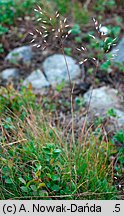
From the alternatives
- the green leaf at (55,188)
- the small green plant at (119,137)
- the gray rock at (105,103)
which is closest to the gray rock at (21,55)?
the gray rock at (105,103)

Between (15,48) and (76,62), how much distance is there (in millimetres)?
679

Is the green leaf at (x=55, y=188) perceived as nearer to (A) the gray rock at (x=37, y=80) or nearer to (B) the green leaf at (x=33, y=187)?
(B) the green leaf at (x=33, y=187)

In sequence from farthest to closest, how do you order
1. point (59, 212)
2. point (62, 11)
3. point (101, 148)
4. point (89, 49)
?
point (62, 11), point (89, 49), point (101, 148), point (59, 212)

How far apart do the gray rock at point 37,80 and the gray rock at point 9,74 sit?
0.14 meters

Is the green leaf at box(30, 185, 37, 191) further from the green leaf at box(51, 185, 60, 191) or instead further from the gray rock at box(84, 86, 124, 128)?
the gray rock at box(84, 86, 124, 128)

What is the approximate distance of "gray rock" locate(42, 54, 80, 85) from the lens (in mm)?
4086

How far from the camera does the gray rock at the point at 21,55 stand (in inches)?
171

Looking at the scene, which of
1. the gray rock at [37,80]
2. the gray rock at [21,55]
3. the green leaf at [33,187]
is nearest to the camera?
the green leaf at [33,187]

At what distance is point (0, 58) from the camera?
14.6 ft

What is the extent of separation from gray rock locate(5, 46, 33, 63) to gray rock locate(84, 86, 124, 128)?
84cm

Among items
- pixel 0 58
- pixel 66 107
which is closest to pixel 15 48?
pixel 0 58

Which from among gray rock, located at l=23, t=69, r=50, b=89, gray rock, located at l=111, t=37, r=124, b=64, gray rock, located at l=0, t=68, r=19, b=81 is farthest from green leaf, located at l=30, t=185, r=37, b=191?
gray rock, located at l=111, t=37, r=124, b=64

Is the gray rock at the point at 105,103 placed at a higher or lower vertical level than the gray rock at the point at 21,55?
lower

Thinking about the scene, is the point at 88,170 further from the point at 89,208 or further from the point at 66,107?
the point at 66,107
